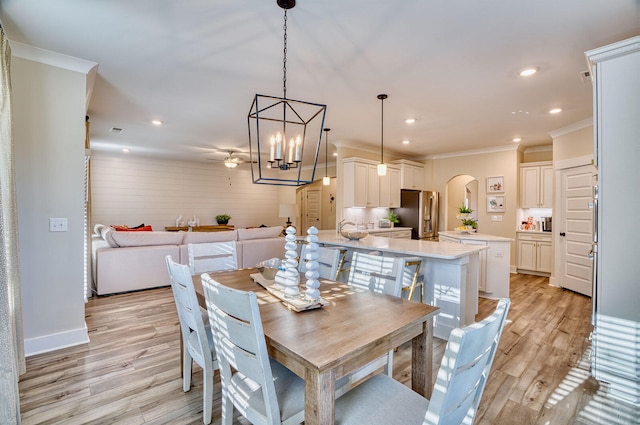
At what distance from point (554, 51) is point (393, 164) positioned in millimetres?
4144

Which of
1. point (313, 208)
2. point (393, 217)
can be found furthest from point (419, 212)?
point (313, 208)

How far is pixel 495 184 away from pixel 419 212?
5.53 feet

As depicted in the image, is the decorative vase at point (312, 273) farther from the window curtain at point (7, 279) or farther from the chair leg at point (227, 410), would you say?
the window curtain at point (7, 279)

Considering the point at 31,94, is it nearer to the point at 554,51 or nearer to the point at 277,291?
the point at 277,291

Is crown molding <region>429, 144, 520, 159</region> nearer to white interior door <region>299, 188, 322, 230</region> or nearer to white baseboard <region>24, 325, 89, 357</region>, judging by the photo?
white interior door <region>299, 188, 322, 230</region>

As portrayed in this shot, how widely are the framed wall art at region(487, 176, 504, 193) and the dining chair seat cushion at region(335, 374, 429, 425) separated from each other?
620 cm

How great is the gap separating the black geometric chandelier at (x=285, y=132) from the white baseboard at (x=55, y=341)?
231 centimetres

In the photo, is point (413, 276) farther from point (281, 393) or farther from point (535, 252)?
point (535, 252)

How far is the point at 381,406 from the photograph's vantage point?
1219 millimetres

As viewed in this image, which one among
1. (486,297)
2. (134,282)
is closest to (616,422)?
(486,297)

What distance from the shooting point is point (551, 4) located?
1.96 m

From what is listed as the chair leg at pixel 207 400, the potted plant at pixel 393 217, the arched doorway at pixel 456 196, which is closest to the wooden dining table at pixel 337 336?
the chair leg at pixel 207 400

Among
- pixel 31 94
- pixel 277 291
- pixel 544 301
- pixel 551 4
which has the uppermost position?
pixel 551 4

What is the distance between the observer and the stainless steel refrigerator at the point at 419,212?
6.61 m
